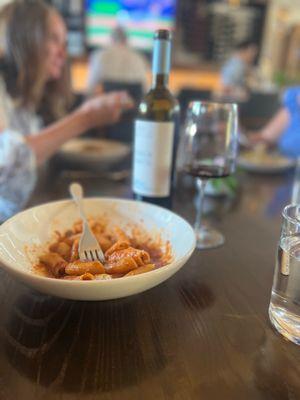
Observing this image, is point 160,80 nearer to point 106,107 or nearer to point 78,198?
point 78,198

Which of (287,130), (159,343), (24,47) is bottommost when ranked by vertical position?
(159,343)

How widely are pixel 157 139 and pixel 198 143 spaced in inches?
4.7

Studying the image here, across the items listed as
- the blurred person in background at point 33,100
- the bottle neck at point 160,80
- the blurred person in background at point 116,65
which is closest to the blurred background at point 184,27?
the blurred person in background at point 116,65

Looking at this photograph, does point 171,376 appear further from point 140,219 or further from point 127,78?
point 127,78

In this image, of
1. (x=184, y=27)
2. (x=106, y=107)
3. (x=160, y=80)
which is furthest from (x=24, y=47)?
(x=184, y=27)

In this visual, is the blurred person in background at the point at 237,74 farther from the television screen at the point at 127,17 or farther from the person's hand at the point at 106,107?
the person's hand at the point at 106,107

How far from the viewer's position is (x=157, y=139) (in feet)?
2.41

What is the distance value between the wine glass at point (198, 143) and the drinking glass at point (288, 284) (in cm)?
23

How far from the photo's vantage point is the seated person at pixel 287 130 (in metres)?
1.40

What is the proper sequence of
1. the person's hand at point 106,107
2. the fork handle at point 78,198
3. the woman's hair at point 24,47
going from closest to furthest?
the fork handle at point 78,198 → the person's hand at point 106,107 → the woman's hair at point 24,47

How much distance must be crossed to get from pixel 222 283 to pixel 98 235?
0.69 feet

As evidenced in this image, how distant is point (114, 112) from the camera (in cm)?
117

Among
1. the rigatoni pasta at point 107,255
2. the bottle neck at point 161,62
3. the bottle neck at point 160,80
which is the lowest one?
the rigatoni pasta at point 107,255

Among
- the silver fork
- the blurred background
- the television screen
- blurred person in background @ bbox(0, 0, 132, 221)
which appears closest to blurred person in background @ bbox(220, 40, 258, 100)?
the blurred background
